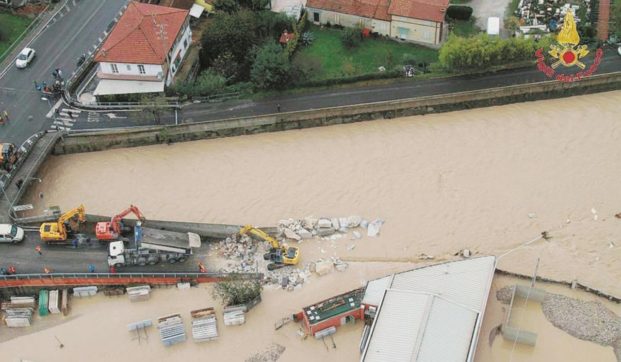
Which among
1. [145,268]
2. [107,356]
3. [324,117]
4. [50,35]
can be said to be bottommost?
[107,356]

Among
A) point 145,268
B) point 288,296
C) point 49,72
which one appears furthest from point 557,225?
point 49,72

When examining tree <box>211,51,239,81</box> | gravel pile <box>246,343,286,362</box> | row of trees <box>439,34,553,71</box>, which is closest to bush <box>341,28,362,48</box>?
row of trees <box>439,34,553,71</box>

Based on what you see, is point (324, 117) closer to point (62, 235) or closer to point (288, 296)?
point (288, 296)

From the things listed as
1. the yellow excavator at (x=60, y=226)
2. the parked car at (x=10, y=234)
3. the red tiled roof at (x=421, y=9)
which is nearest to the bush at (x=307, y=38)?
the red tiled roof at (x=421, y=9)

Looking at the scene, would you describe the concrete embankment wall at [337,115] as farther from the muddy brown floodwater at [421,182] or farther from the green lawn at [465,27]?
the green lawn at [465,27]

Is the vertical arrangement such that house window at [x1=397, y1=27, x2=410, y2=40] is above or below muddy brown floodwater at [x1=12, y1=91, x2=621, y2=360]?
above

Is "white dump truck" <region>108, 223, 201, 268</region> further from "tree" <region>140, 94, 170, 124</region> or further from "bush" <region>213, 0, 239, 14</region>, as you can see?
"bush" <region>213, 0, 239, 14</region>

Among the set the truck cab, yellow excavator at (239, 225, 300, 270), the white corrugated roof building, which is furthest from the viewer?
yellow excavator at (239, 225, 300, 270)
